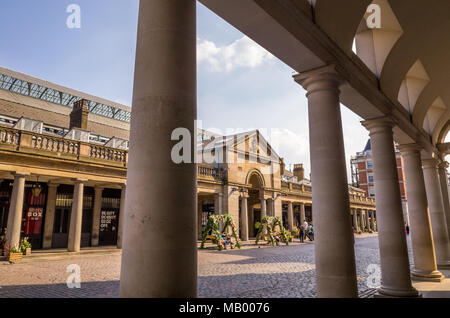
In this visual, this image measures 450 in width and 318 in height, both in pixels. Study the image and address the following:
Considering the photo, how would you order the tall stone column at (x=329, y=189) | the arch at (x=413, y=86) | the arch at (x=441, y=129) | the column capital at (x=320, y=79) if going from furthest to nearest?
the arch at (x=441, y=129) → the arch at (x=413, y=86) → the column capital at (x=320, y=79) → the tall stone column at (x=329, y=189)

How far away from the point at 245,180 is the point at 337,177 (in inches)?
898

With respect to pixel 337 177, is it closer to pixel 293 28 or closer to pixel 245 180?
pixel 293 28

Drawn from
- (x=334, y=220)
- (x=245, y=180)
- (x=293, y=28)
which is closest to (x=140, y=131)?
(x=293, y=28)

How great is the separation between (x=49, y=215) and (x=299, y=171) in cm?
3115

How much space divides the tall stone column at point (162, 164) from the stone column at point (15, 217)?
558 inches

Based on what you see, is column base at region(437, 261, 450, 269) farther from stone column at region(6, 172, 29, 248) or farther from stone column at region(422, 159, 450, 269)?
stone column at region(6, 172, 29, 248)

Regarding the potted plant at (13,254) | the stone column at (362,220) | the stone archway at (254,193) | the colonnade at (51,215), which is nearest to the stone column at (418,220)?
the colonnade at (51,215)

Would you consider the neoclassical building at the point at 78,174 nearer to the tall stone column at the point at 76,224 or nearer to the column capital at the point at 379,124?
the tall stone column at the point at 76,224

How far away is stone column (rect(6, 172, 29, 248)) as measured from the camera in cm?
1336

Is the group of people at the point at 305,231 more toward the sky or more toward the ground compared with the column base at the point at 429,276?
more toward the sky

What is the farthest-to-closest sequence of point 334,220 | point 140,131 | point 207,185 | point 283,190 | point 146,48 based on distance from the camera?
point 283,190, point 207,185, point 334,220, point 146,48, point 140,131

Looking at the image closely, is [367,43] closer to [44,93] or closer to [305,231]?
[305,231]

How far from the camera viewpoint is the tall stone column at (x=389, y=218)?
627 cm
